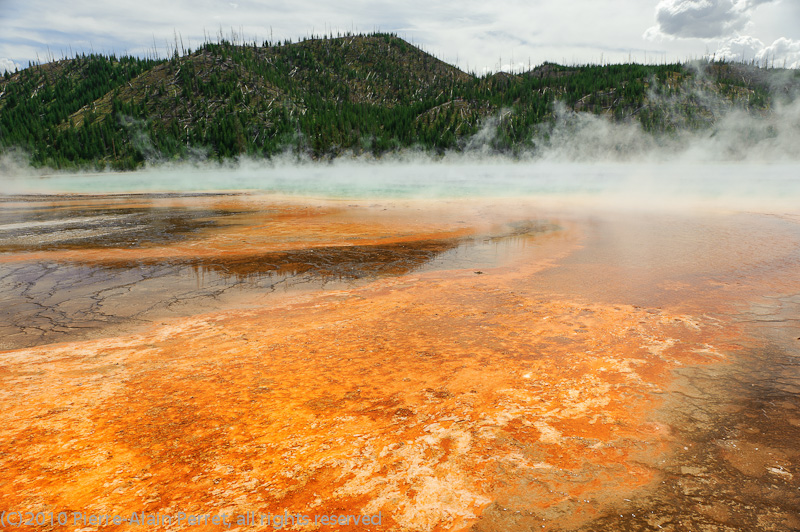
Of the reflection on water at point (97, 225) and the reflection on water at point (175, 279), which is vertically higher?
the reflection on water at point (97, 225)

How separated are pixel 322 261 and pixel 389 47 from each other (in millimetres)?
195224

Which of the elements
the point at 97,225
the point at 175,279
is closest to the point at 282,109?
the point at 97,225

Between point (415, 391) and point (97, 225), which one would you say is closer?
point (415, 391)

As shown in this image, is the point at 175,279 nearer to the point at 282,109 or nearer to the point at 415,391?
the point at 415,391

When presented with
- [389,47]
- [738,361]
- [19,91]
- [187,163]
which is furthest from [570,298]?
[389,47]

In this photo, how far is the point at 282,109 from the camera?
9888 centimetres

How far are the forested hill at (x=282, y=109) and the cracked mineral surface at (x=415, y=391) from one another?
258 ft

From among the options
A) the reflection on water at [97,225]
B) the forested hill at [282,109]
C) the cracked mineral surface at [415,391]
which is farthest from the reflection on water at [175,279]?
the forested hill at [282,109]

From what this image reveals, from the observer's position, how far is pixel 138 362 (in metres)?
4.96

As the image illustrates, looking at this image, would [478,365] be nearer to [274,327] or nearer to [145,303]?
[274,327]

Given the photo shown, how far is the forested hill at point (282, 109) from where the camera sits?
85188mm

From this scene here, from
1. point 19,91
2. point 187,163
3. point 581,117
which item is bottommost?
point 187,163

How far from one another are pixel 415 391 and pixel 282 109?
10329cm

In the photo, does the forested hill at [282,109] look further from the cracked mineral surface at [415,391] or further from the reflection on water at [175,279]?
the cracked mineral surface at [415,391]
